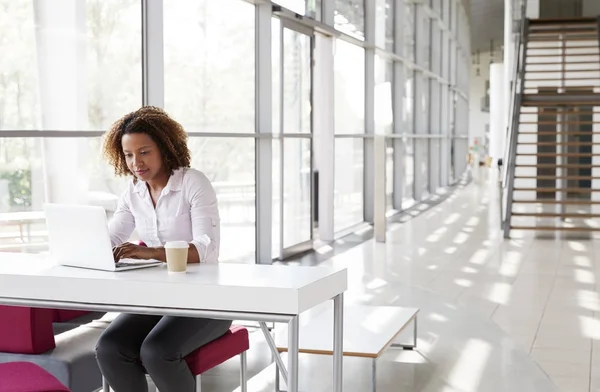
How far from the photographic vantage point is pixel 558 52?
16625mm

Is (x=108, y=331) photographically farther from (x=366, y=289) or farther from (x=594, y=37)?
(x=594, y=37)

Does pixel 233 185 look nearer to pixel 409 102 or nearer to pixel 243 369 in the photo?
pixel 243 369

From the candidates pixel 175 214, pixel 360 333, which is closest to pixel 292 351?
pixel 175 214

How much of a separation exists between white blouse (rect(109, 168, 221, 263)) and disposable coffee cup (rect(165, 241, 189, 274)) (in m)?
0.35

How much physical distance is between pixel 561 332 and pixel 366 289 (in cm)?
203

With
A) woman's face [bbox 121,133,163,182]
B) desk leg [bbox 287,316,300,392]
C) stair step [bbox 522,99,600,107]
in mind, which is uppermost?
stair step [bbox 522,99,600,107]

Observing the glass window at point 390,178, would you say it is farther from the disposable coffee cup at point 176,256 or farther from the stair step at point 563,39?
the disposable coffee cup at point 176,256

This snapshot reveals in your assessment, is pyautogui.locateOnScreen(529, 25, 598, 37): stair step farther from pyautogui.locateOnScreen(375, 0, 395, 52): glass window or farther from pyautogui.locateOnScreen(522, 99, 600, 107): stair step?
pyautogui.locateOnScreen(522, 99, 600, 107): stair step

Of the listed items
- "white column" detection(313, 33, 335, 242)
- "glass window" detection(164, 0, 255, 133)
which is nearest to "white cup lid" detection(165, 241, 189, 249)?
"glass window" detection(164, 0, 255, 133)

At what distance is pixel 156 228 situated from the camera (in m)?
3.62

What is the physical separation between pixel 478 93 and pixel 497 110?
20292mm

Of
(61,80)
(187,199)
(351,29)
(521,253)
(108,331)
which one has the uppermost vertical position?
(351,29)

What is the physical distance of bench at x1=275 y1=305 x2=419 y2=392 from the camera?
4246 mm

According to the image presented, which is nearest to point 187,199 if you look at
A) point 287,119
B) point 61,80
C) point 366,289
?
point 61,80
